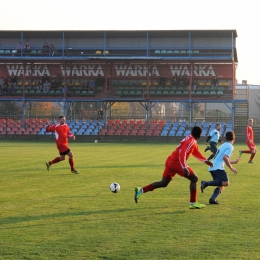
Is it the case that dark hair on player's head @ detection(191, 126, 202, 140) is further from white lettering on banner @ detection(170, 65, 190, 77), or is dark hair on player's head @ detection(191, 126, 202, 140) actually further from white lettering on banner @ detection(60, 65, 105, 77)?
white lettering on banner @ detection(60, 65, 105, 77)

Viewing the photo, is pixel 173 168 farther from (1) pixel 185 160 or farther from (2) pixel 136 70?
(2) pixel 136 70

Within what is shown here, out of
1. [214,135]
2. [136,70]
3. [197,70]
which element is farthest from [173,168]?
[136,70]

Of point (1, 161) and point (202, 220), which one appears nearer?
point (202, 220)

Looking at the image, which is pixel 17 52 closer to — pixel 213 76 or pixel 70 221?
pixel 213 76

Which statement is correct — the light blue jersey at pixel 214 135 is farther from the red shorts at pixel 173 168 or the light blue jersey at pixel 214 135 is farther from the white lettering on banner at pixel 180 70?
the white lettering on banner at pixel 180 70

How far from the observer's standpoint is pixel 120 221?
9.95m

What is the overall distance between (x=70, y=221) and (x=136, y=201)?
2337mm

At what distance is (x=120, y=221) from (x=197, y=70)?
44.6 meters

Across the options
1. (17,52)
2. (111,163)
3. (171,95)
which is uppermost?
(17,52)

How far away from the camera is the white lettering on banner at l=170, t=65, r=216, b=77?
5334 cm

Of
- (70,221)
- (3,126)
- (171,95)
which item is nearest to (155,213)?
(70,221)

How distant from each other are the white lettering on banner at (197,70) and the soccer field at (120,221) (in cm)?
3722

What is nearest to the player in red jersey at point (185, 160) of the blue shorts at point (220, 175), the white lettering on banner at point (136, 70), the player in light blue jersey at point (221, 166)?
the player in light blue jersey at point (221, 166)

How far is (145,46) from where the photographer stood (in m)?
54.2
